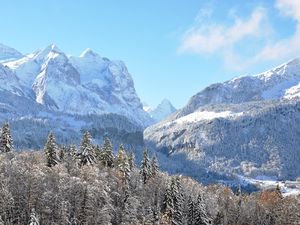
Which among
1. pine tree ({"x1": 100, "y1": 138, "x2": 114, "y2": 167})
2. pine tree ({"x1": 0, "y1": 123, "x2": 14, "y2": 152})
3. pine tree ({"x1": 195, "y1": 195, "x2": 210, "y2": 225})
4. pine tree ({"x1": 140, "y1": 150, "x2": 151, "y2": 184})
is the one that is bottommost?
pine tree ({"x1": 195, "y1": 195, "x2": 210, "y2": 225})

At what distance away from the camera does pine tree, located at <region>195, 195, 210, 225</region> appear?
13718 cm

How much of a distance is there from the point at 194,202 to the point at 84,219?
36.8 metres

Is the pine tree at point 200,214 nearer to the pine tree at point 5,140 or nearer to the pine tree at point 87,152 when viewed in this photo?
the pine tree at point 87,152

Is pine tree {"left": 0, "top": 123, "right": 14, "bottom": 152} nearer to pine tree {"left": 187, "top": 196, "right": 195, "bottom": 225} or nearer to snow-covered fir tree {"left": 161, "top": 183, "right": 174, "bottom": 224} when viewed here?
snow-covered fir tree {"left": 161, "top": 183, "right": 174, "bottom": 224}

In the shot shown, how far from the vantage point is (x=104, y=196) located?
416 ft

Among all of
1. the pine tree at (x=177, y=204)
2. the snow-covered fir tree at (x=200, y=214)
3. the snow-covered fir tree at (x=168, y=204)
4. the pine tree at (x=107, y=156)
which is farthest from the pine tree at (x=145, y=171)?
the snow-covered fir tree at (x=200, y=214)

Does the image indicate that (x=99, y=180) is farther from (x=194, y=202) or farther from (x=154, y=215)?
(x=194, y=202)

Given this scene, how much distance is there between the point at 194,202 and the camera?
145 metres

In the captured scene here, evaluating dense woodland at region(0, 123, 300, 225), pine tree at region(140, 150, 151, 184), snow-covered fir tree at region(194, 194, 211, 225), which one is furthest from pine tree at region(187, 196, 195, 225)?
pine tree at region(140, 150, 151, 184)

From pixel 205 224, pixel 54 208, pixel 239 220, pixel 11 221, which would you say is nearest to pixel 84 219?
pixel 54 208

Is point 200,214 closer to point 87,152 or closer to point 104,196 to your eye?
point 104,196

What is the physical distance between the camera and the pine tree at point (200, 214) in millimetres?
137175

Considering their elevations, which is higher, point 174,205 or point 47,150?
point 47,150

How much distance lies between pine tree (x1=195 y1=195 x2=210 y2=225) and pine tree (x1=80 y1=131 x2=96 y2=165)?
2938cm
